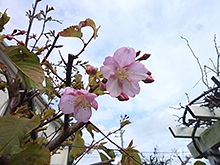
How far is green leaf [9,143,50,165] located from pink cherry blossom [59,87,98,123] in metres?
0.12

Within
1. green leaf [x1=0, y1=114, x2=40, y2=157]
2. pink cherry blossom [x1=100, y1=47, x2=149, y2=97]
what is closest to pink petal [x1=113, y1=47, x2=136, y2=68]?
pink cherry blossom [x1=100, y1=47, x2=149, y2=97]

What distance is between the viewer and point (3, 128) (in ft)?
1.10

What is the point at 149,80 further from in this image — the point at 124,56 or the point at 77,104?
the point at 77,104

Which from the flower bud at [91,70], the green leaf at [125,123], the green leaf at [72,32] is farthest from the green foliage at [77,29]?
the green leaf at [125,123]

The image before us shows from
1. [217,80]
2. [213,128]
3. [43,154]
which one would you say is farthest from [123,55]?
[213,128]

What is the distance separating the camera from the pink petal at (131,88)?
0.49 metres

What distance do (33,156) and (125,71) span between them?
1.10 ft

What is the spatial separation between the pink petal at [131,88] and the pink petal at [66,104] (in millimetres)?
159

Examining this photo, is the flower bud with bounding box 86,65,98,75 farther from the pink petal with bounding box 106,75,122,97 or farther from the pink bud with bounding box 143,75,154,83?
the pink bud with bounding box 143,75,154,83

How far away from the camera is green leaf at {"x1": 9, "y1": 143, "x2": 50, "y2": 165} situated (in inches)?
13.7

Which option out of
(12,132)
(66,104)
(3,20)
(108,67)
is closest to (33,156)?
(12,132)

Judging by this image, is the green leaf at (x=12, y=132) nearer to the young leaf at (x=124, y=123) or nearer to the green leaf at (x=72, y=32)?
the green leaf at (x=72, y=32)

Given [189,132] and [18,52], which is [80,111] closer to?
[18,52]

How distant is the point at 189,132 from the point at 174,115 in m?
0.33
